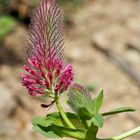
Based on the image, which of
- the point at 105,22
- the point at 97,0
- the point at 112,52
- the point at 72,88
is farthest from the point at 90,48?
the point at 72,88

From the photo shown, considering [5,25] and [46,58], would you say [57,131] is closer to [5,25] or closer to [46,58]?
[46,58]

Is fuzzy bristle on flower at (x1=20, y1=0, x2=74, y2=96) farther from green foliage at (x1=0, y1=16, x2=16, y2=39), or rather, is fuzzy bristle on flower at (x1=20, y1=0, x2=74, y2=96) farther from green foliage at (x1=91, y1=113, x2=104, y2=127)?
green foliage at (x1=0, y1=16, x2=16, y2=39)

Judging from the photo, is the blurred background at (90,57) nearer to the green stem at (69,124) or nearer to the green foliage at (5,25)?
the green foliage at (5,25)

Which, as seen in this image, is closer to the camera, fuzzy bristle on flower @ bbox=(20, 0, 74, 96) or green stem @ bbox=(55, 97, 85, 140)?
fuzzy bristle on flower @ bbox=(20, 0, 74, 96)

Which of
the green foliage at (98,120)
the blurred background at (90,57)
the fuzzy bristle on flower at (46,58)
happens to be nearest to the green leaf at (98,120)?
the green foliage at (98,120)

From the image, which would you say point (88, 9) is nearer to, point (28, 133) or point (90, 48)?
point (90, 48)

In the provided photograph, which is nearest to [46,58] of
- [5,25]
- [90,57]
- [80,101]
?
[80,101]

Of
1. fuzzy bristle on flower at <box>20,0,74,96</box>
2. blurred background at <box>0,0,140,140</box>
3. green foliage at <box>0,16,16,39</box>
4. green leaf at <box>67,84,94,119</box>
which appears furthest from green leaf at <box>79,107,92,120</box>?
green foliage at <box>0,16,16,39</box>
